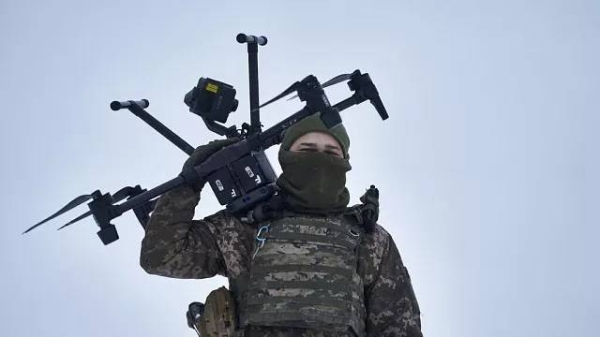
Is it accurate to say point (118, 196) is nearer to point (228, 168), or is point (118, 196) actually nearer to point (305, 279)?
point (228, 168)

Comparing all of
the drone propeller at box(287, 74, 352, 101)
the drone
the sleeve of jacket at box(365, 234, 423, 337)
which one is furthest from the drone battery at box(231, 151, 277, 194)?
the sleeve of jacket at box(365, 234, 423, 337)

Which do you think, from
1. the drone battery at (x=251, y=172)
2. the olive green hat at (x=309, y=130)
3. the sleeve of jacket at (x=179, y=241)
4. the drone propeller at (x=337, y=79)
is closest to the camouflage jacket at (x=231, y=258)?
the sleeve of jacket at (x=179, y=241)

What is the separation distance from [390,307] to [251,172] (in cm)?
121

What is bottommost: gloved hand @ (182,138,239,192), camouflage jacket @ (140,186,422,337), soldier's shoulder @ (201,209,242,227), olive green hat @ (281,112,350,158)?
camouflage jacket @ (140,186,422,337)

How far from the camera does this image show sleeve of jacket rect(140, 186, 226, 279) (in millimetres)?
4793

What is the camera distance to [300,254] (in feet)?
15.8

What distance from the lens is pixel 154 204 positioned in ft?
17.1

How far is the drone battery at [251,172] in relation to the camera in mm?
5000

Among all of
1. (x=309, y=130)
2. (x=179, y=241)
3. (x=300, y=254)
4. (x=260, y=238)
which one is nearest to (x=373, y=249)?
(x=300, y=254)

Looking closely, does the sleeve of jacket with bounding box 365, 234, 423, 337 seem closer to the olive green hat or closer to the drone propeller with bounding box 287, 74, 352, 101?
the olive green hat

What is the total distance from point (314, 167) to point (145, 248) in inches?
45.1

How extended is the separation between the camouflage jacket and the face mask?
1.09 feet

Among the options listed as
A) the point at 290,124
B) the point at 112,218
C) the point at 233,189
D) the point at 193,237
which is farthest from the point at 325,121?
the point at 112,218

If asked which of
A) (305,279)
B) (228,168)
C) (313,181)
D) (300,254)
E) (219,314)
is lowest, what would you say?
(219,314)
